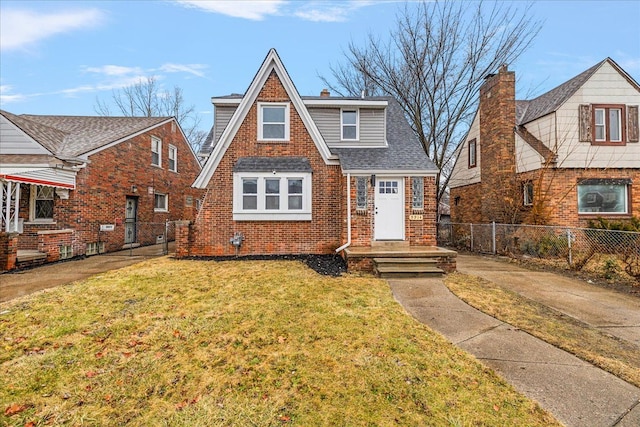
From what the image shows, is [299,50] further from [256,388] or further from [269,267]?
[256,388]

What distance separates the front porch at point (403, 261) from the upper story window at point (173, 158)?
12.9 m

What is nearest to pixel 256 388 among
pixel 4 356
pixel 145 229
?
pixel 4 356

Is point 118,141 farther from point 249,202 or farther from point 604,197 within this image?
point 604,197

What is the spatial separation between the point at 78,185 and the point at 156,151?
199 inches

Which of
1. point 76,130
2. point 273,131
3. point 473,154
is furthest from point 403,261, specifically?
point 76,130

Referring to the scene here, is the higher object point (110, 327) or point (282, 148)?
point (282, 148)

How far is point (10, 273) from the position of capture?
26.8 feet

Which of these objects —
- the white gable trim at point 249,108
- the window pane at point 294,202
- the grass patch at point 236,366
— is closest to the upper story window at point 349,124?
the white gable trim at point 249,108

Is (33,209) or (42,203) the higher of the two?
(42,203)

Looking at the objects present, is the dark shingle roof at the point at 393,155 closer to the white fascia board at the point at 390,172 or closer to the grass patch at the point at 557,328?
the white fascia board at the point at 390,172

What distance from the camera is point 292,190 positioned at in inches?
414

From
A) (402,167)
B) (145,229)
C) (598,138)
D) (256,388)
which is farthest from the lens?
(145,229)

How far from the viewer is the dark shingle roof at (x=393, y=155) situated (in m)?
9.81

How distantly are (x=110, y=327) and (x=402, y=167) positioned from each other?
8657mm
